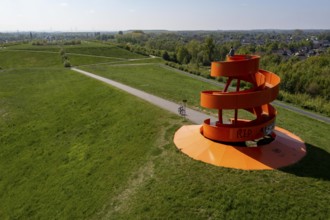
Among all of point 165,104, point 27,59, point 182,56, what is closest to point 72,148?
point 165,104

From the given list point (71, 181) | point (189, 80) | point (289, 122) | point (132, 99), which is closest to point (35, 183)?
point (71, 181)

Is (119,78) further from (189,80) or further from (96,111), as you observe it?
(96,111)

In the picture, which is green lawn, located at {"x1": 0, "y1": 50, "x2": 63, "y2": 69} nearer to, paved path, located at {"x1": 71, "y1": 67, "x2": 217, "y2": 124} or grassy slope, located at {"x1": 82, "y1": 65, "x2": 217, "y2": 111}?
grassy slope, located at {"x1": 82, "y1": 65, "x2": 217, "y2": 111}

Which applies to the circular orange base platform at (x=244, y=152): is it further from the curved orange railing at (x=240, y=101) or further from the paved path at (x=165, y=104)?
the paved path at (x=165, y=104)

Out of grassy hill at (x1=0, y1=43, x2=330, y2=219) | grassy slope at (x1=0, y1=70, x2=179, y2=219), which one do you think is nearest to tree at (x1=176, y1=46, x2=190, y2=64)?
grassy slope at (x1=0, y1=70, x2=179, y2=219)

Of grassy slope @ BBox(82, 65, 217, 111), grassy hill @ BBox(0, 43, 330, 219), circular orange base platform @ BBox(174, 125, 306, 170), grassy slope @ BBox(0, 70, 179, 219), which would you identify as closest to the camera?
grassy hill @ BBox(0, 43, 330, 219)

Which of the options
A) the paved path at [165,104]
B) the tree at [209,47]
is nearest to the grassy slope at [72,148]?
the paved path at [165,104]
